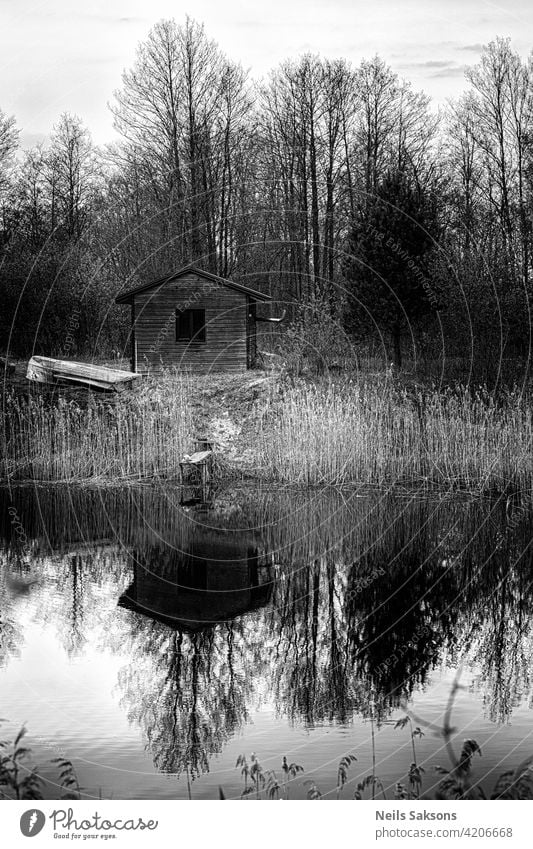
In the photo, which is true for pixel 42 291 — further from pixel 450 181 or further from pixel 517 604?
pixel 517 604

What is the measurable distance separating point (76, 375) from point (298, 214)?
13785mm

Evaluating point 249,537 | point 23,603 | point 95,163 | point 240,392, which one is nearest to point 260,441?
point 249,537

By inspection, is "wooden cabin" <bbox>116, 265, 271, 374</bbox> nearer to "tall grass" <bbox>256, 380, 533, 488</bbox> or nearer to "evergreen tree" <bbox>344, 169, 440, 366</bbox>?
"evergreen tree" <bbox>344, 169, 440, 366</bbox>

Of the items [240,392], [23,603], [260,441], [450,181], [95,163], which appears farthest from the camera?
[95,163]

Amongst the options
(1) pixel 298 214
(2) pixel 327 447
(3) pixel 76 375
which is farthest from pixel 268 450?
(1) pixel 298 214

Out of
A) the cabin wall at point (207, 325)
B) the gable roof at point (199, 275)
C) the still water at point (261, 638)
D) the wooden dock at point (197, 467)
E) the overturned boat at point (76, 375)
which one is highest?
the gable roof at point (199, 275)

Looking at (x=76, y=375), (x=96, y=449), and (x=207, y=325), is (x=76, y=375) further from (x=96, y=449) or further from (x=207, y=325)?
(x=96, y=449)

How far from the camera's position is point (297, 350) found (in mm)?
29250

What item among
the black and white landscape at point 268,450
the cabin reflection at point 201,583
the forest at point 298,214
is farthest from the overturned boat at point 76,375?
the cabin reflection at point 201,583

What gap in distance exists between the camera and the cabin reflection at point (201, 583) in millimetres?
10422

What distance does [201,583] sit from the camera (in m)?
11.8

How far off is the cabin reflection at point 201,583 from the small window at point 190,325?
15995 mm

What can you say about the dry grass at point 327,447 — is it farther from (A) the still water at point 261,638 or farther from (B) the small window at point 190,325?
(B) the small window at point 190,325

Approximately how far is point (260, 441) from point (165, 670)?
10992 millimetres
